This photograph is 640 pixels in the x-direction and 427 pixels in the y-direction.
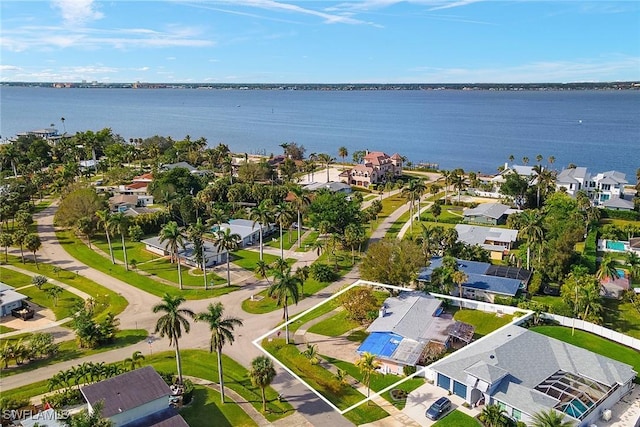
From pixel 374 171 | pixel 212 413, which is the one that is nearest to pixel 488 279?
pixel 212 413

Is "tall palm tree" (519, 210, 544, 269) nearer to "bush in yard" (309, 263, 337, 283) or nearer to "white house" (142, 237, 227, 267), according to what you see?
"bush in yard" (309, 263, 337, 283)

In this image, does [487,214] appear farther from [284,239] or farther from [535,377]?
[535,377]

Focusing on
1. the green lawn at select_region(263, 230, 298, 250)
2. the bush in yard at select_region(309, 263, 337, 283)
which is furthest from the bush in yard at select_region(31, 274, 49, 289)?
the bush in yard at select_region(309, 263, 337, 283)

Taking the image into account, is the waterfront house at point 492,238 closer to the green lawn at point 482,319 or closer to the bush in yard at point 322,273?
the green lawn at point 482,319

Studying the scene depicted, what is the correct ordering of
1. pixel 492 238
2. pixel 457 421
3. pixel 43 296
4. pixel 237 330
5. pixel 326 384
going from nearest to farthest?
pixel 457 421 → pixel 326 384 → pixel 237 330 → pixel 43 296 → pixel 492 238

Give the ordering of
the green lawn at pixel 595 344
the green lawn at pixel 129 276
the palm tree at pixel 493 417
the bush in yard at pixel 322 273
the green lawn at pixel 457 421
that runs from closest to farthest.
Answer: the palm tree at pixel 493 417, the green lawn at pixel 457 421, the green lawn at pixel 595 344, the green lawn at pixel 129 276, the bush in yard at pixel 322 273

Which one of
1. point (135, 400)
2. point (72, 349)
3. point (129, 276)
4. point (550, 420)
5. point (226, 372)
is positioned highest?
point (550, 420)

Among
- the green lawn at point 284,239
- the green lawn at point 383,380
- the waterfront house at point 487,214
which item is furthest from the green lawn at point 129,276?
the waterfront house at point 487,214

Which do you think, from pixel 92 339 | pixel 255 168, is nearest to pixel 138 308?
pixel 92 339
